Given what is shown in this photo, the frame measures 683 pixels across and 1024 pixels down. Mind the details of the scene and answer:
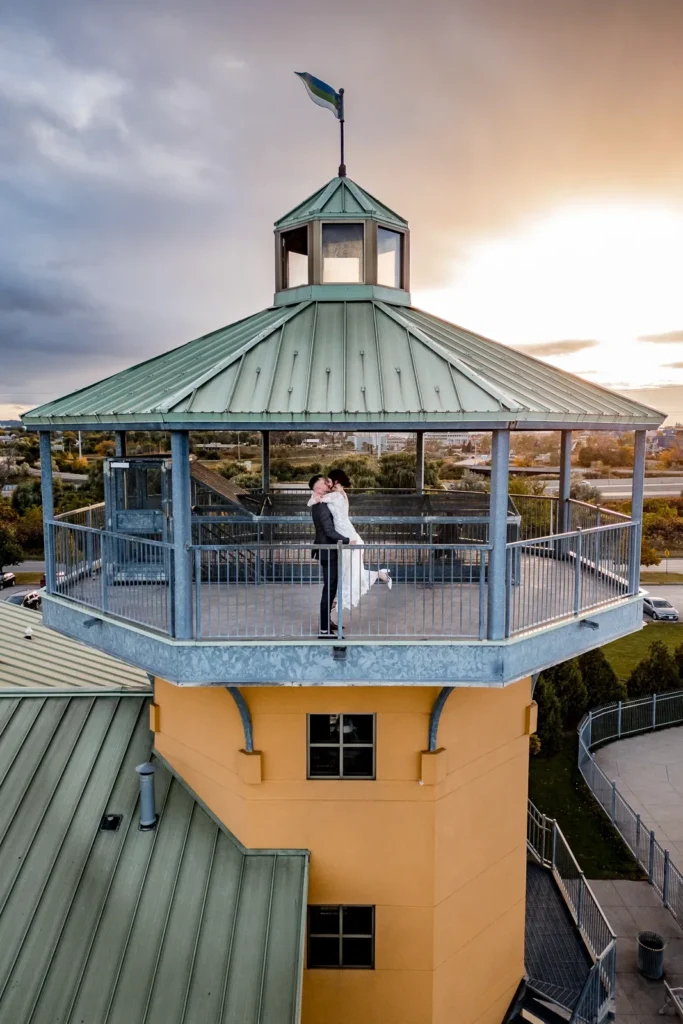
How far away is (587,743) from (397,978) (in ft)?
65.1

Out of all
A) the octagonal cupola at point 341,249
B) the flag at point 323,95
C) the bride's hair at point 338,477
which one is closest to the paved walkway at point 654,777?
the bride's hair at point 338,477

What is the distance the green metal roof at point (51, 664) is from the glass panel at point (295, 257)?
8164 mm

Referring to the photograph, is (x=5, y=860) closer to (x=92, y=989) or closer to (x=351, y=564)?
(x=92, y=989)

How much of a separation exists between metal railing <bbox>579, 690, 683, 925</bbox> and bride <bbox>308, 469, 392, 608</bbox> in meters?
13.7

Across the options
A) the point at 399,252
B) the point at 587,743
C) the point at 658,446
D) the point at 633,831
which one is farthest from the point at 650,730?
the point at 658,446

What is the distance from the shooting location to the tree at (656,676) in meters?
30.0

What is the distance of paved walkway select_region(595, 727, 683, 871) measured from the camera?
21797 mm

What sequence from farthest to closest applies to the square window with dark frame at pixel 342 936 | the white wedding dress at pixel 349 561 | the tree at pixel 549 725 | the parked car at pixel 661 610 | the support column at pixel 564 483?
1. the parked car at pixel 661 610
2. the tree at pixel 549 725
3. the support column at pixel 564 483
4. the square window with dark frame at pixel 342 936
5. the white wedding dress at pixel 349 561

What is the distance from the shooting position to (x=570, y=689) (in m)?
28.9

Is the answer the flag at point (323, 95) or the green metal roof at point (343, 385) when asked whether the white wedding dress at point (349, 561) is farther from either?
the flag at point (323, 95)

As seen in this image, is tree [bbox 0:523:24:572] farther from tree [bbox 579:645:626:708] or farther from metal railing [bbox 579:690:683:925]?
metal railing [bbox 579:690:683:925]

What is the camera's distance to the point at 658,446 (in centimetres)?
8306

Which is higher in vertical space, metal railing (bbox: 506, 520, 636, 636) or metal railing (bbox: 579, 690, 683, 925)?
metal railing (bbox: 506, 520, 636, 636)

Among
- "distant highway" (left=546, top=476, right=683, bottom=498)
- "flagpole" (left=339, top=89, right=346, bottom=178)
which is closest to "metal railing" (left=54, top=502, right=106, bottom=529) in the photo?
"flagpole" (left=339, top=89, right=346, bottom=178)
